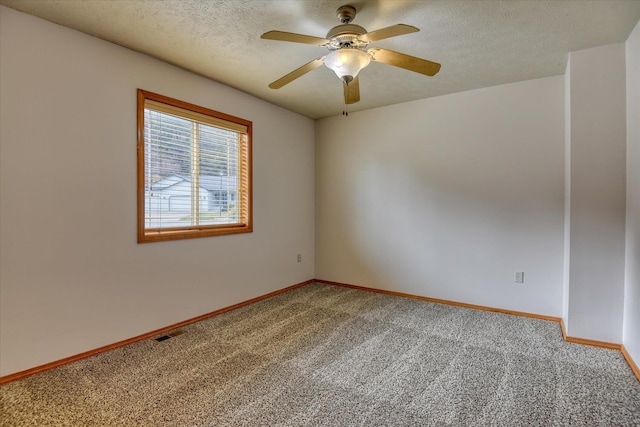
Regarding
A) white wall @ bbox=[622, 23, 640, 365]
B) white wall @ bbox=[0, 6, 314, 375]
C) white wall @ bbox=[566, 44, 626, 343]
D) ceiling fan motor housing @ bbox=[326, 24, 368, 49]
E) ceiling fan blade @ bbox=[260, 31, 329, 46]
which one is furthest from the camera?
white wall @ bbox=[566, 44, 626, 343]

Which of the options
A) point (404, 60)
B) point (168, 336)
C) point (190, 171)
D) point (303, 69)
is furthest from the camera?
point (190, 171)

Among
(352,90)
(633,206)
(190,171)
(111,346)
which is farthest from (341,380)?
(633,206)

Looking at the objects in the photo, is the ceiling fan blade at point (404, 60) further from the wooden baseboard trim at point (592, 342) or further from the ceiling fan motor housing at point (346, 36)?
the wooden baseboard trim at point (592, 342)

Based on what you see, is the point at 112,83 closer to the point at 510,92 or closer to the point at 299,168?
the point at 299,168

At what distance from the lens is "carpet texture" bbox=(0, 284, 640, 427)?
1729mm

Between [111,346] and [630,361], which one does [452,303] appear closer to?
→ [630,361]

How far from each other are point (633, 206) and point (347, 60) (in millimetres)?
2329

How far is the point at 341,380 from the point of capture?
2.09 meters

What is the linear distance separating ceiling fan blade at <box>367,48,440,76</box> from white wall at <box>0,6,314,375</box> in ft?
6.24

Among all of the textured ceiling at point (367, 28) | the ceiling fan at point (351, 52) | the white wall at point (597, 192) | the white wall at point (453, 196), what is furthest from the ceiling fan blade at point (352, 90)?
the white wall at point (597, 192)

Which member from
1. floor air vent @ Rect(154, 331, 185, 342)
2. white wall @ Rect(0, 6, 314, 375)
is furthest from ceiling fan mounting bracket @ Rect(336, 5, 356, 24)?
floor air vent @ Rect(154, 331, 185, 342)

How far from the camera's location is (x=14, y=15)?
204 cm

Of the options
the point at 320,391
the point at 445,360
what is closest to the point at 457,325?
the point at 445,360

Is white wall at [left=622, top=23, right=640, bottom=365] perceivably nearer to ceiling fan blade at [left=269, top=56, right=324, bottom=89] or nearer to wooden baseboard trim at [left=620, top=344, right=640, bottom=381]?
wooden baseboard trim at [left=620, top=344, right=640, bottom=381]
